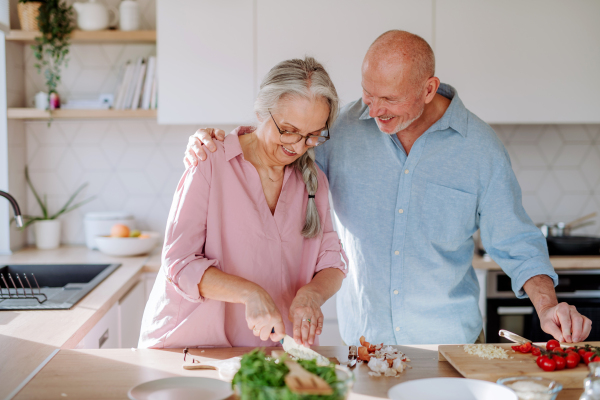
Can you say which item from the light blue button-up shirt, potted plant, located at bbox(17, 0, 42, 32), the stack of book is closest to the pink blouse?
the light blue button-up shirt

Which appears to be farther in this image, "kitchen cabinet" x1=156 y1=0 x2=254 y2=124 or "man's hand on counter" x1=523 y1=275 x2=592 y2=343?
"kitchen cabinet" x1=156 y1=0 x2=254 y2=124

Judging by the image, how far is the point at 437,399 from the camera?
3.46 ft

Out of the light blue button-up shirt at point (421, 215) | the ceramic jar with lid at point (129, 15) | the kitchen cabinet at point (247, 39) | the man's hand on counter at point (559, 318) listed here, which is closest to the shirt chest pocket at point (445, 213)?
the light blue button-up shirt at point (421, 215)

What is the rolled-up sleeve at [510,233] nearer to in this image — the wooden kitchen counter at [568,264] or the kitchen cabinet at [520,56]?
the wooden kitchen counter at [568,264]

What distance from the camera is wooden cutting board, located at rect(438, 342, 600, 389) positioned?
1.12m

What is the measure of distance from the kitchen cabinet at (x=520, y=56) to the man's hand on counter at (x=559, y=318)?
144cm

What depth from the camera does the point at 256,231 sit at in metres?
1.42

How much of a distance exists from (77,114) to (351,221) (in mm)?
1673

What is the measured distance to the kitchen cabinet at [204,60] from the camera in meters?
2.61

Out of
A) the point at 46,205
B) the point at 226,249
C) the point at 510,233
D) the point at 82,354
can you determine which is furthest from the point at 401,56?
the point at 46,205

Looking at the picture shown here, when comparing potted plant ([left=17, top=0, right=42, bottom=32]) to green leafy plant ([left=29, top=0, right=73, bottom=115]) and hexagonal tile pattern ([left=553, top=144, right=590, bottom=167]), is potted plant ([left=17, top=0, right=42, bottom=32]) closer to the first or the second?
green leafy plant ([left=29, top=0, right=73, bottom=115])

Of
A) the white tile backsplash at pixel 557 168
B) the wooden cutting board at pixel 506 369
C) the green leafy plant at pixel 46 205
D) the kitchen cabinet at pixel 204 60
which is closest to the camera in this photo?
the wooden cutting board at pixel 506 369

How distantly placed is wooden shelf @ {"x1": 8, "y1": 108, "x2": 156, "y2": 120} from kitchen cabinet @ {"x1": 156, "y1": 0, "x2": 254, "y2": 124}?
0.17m

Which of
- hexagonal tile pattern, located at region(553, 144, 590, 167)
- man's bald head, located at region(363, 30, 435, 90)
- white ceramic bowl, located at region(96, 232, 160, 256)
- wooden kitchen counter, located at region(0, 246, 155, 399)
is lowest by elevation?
wooden kitchen counter, located at region(0, 246, 155, 399)
